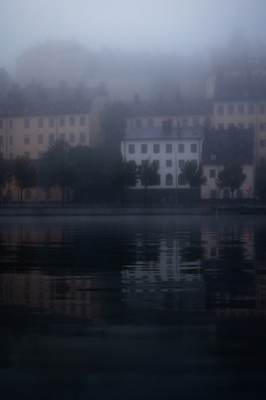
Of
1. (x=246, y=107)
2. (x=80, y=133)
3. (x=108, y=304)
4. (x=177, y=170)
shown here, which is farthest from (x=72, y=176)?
(x=108, y=304)

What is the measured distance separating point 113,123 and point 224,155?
24.0m

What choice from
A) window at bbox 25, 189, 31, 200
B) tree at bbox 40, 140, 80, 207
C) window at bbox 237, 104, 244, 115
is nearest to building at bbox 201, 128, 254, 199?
window at bbox 237, 104, 244, 115

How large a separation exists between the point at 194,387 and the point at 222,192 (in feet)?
277

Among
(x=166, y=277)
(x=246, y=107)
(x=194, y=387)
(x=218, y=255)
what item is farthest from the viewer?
(x=246, y=107)

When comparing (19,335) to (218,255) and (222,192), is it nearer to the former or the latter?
(218,255)

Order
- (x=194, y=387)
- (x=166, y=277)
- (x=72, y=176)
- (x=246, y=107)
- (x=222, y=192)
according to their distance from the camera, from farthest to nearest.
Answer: (x=246, y=107) → (x=222, y=192) → (x=72, y=176) → (x=166, y=277) → (x=194, y=387)

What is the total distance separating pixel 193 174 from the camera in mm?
83000

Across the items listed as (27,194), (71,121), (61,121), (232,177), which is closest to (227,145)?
(232,177)

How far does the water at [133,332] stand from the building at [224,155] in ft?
247

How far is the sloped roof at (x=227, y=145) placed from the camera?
91.1m

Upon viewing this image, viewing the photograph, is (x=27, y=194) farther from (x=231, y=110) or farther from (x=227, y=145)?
(x=231, y=110)

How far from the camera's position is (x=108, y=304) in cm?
908

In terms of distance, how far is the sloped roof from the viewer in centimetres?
9106

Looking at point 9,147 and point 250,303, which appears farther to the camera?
point 9,147
